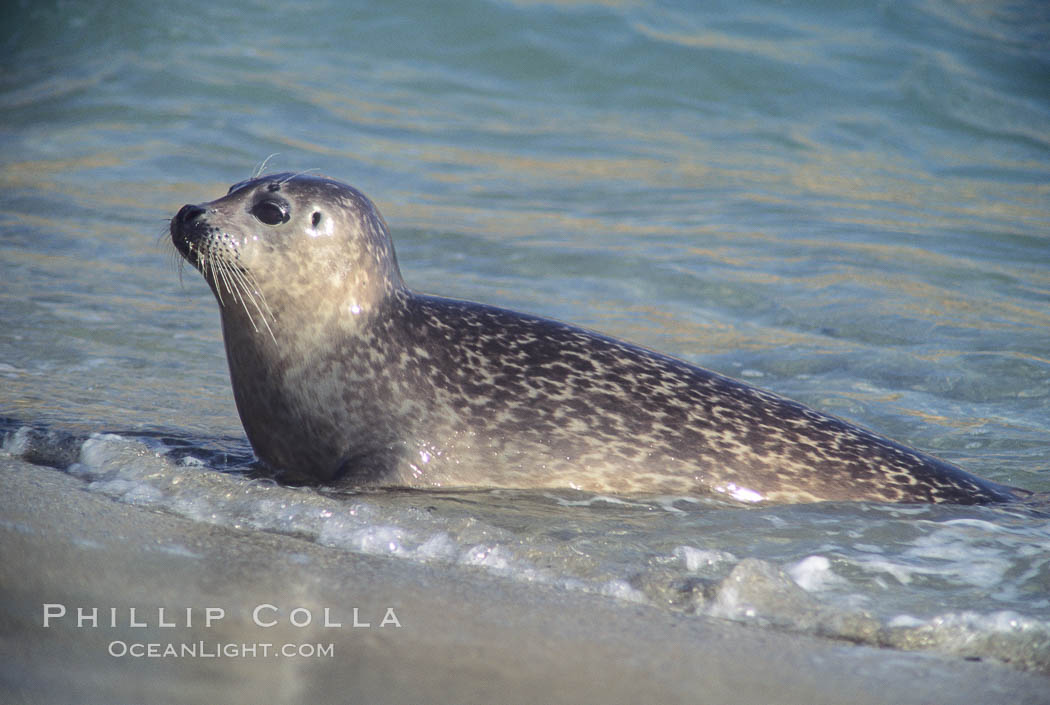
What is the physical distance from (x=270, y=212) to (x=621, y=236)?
4.96 meters

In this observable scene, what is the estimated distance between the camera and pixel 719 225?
9602 mm

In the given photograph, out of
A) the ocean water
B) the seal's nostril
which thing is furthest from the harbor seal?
the ocean water

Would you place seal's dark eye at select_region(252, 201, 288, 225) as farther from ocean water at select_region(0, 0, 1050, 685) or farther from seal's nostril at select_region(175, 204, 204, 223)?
ocean water at select_region(0, 0, 1050, 685)

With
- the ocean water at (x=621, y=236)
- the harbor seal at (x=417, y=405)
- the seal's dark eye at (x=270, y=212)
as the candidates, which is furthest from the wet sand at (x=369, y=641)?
the seal's dark eye at (x=270, y=212)

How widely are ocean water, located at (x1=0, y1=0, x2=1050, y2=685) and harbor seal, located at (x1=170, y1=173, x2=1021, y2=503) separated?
6.8 inches

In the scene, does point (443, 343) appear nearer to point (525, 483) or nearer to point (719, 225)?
point (525, 483)

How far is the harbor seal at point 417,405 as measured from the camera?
4621 millimetres

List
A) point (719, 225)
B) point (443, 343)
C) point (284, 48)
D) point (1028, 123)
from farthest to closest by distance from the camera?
point (284, 48), point (1028, 123), point (719, 225), point (443, 343)

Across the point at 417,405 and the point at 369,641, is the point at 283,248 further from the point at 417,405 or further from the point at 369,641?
the point at 369,641

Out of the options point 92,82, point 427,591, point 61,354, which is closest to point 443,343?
point 427,591

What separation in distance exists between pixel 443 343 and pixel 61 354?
7.29ft

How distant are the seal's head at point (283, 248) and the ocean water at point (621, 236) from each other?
1.43 feet

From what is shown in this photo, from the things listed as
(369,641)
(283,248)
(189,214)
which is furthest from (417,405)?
(369,641)

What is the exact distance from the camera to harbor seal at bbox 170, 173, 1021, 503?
4.62 m
